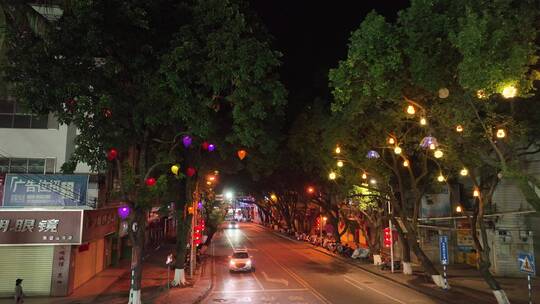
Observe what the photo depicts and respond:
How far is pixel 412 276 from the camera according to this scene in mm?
27203

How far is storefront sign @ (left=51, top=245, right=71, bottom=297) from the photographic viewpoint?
70.1 feet

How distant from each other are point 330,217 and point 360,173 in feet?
59.5

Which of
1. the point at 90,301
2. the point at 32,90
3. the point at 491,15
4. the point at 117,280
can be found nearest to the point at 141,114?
the point at 32,90

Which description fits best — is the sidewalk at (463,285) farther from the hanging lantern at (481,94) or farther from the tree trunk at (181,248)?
the tree trunk at (181,248)

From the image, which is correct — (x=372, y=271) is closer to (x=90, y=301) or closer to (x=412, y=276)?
(x=412, y=276)

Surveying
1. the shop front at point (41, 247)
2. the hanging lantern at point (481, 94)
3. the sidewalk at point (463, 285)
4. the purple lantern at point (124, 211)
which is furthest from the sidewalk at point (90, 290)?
the hanging lantern at point (481, 94)

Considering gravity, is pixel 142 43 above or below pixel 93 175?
above

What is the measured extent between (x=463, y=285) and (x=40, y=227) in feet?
69.3

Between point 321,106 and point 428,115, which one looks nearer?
point 428,115

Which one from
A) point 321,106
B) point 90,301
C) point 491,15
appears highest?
point 321,106

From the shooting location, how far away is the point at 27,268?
21250 millimetres

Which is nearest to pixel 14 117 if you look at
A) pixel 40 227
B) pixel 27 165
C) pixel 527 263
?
pixel 27 165

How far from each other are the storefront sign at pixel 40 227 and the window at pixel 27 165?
12.6ft

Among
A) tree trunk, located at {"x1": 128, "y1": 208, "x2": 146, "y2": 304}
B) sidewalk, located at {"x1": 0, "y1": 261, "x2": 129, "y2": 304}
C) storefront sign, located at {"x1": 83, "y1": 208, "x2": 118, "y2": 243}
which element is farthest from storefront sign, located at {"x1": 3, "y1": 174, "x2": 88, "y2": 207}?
tree trunk, located at {"x1": 128, "y1": 208, "x2": 146, "y2": 304}
